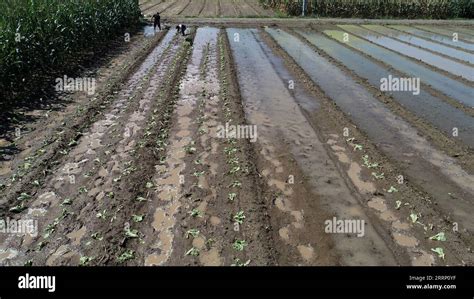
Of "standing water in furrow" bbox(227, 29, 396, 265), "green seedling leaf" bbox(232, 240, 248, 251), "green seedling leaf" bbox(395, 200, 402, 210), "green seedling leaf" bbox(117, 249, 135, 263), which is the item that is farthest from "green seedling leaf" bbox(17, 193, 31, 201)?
"green seedling leaf" bbox(395, 200, 402, 210)

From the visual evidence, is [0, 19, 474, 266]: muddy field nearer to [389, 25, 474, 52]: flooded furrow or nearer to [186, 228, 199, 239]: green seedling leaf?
[186, 228, 199, 239]: green seedling leaf

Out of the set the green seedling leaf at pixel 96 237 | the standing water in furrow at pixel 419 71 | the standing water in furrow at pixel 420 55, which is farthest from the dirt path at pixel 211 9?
the green seedling leaf at pixel 96 237

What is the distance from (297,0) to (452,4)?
14579 mm

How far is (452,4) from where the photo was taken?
38438mm

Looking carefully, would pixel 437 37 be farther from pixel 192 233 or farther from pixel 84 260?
pixel 84 260

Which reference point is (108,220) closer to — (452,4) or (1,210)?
(1,210)

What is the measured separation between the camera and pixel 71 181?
8.91 meters

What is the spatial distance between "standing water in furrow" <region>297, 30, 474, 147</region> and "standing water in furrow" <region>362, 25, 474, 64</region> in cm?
553

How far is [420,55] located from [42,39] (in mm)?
19113

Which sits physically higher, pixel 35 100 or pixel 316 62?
pixel 316 62

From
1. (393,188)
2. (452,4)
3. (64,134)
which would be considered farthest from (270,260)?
(452,4)

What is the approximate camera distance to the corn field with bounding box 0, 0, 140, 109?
1341 centimetres

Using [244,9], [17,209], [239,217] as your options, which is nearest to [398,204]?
[239,217]

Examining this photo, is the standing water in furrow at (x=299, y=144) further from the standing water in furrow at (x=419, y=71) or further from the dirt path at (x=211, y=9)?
A: the dirt path at (x=211, y=9)
